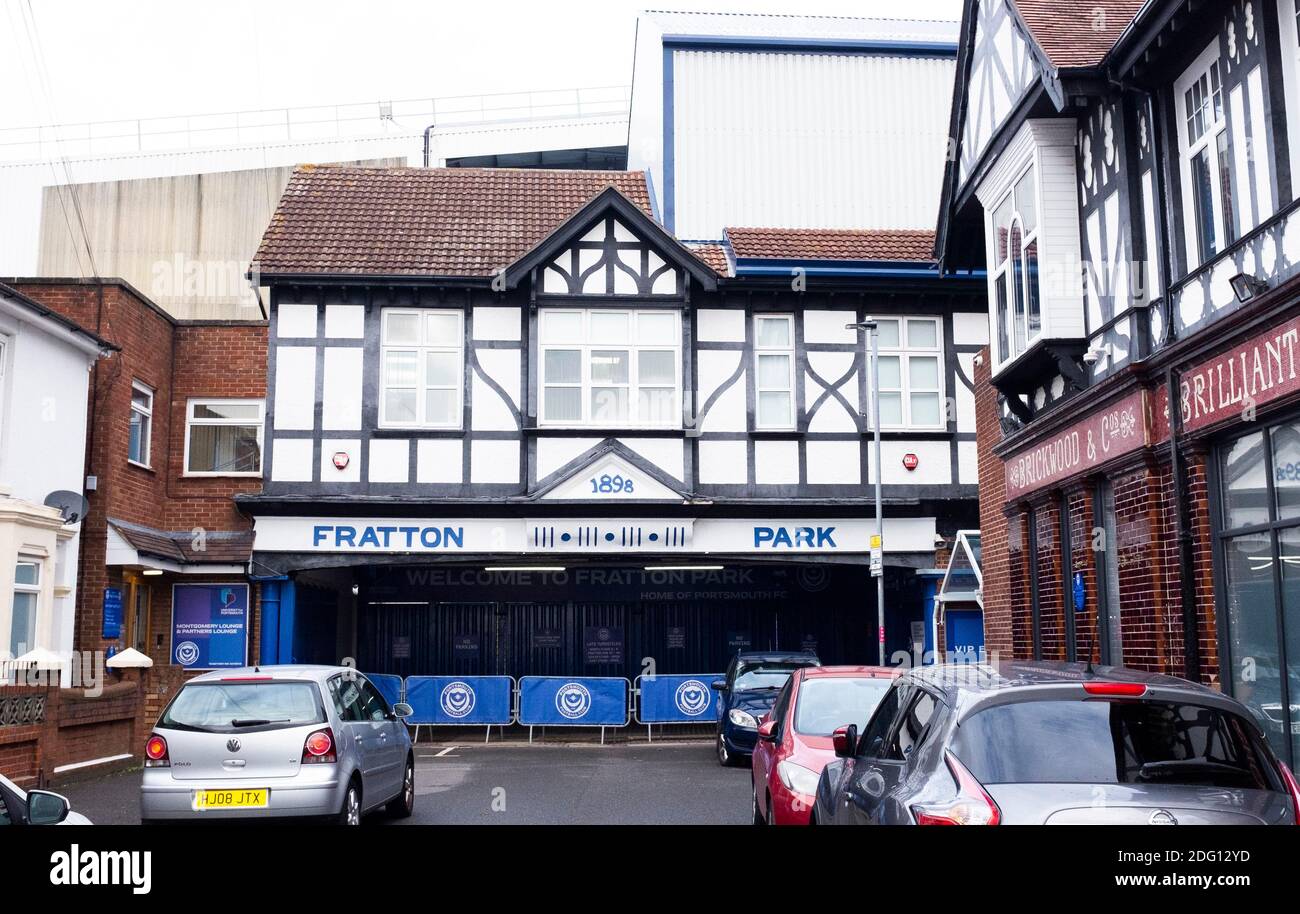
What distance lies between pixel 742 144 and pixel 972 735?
826 inches

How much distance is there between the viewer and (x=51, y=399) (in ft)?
56.7

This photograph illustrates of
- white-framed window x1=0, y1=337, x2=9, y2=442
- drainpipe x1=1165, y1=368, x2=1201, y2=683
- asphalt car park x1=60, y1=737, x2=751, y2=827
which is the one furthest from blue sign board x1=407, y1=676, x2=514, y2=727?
drainpipe x1=1165, y1=368, x2=1201, y2=683

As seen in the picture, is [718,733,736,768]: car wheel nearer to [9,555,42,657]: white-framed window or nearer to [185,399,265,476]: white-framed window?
[9,555,42,657]: white-framed window

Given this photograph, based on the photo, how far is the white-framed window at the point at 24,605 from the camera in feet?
52.7

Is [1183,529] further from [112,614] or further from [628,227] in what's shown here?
[112,614]

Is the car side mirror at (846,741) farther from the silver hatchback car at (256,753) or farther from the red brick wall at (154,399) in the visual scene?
the red brick wall at (154,399)

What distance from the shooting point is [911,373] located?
71.3 feet

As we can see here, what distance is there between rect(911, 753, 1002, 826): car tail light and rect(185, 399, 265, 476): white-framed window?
18.6 meters

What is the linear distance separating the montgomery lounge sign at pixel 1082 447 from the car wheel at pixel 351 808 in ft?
24.5

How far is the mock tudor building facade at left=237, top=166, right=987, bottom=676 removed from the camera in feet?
68.5

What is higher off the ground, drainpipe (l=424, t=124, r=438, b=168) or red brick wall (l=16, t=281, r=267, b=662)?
drainpipe (l=424, t=124, r=438, b=168)

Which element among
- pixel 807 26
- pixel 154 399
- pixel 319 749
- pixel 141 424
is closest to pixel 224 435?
pixel 154 399

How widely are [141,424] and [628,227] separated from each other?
8.97m
